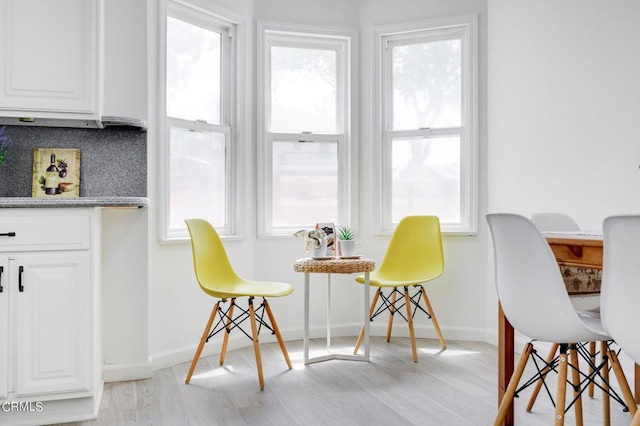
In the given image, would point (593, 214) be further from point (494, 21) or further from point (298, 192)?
point (298, 192)

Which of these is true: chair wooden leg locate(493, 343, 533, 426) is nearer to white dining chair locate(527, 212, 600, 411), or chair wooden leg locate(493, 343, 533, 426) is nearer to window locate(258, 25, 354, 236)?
white dining chair locate(527, 212, 600, 411)

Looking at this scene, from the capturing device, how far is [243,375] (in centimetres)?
303

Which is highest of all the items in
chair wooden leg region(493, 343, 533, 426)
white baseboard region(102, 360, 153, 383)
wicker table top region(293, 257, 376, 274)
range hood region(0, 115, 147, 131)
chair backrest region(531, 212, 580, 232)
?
range hood region(0, 115, 147, 131)

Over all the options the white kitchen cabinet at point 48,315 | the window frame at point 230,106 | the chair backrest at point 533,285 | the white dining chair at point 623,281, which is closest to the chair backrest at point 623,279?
the white dining chair at point 623,281

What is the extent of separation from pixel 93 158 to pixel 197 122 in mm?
840

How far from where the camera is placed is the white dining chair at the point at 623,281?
1.52m

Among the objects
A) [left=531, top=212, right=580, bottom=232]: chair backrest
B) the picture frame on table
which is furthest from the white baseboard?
[left=531, top=212, right=580, bottom=232]: chair backrest

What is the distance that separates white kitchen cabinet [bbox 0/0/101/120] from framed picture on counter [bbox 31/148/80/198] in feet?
0.93

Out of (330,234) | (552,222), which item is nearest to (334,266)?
(330,234)

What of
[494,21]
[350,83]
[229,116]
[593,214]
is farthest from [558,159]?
[229,116]

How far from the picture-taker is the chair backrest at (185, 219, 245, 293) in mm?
3006

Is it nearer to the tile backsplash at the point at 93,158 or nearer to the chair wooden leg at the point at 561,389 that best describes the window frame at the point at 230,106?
the tile backsplash at the point at 93,158

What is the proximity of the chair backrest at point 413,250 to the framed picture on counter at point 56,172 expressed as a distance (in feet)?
6.54

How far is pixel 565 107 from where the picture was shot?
10.5ft
